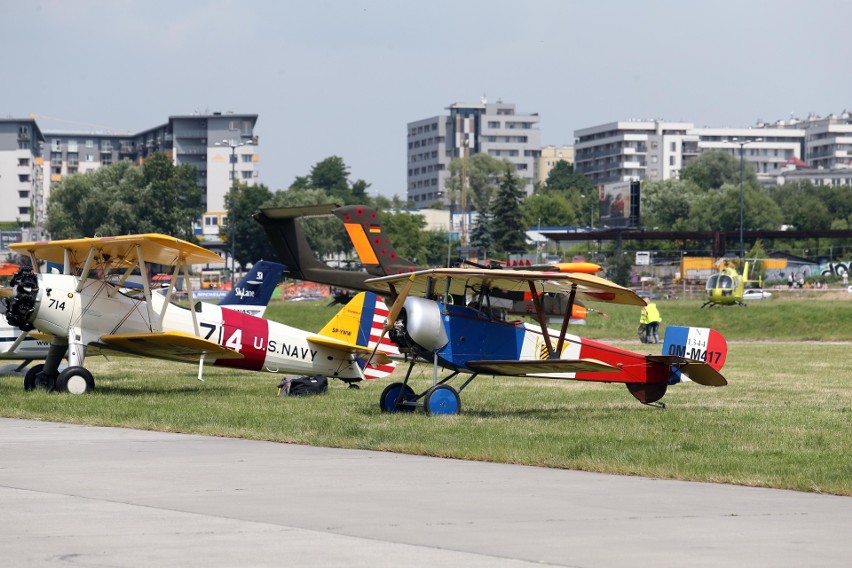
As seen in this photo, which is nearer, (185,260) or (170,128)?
(185,260)

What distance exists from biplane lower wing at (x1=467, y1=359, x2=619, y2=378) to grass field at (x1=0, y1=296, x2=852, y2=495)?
624 mm

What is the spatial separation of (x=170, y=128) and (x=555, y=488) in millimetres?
189438

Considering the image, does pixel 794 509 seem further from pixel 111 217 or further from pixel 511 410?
pixel 111 217

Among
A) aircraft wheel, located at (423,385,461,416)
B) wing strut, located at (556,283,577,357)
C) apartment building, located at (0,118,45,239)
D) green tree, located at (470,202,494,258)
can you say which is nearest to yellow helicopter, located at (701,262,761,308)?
wing strut, located at (556,283,577,357)

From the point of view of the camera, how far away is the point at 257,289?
26281mm

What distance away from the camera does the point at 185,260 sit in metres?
20.8

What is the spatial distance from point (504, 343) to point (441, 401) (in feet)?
4.07

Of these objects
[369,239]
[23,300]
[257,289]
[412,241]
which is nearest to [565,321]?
[23,300]

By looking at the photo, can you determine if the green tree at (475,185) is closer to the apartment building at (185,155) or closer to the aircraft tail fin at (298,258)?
the apartment building at (185,155)

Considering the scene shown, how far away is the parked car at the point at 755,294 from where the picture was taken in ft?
230

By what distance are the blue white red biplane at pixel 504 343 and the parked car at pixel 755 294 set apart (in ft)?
175

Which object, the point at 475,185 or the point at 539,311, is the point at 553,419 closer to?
the point at 539,311

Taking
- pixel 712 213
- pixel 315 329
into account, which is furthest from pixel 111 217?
pixel 315 329

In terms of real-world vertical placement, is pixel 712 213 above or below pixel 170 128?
below
